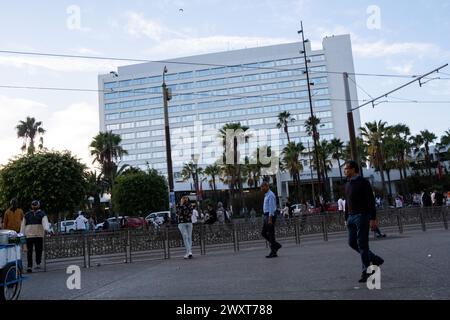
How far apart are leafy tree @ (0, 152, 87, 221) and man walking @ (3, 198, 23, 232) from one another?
64.5ft

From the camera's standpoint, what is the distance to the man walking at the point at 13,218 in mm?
11281

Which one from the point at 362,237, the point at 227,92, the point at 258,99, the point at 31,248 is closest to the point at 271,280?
the point at 362,237

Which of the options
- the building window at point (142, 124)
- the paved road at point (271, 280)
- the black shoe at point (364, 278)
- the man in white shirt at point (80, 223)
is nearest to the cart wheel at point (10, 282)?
the paved road at point (271, 280)

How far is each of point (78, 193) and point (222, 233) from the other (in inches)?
764

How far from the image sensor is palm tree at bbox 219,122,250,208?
54969 mm

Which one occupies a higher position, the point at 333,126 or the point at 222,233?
the point at 333,126

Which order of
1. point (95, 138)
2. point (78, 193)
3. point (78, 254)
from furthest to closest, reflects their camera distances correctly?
point (95, 138) < point (78, 193) < point (78, 254)

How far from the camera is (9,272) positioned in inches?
261

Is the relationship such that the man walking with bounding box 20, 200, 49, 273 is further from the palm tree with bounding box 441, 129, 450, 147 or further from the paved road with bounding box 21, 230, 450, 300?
the palm tree with bounding box 441, 129, 450, 147

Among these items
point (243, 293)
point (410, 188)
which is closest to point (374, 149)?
point (410, 188)

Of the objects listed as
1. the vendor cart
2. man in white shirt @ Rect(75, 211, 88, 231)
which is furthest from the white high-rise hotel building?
the vendor cart
